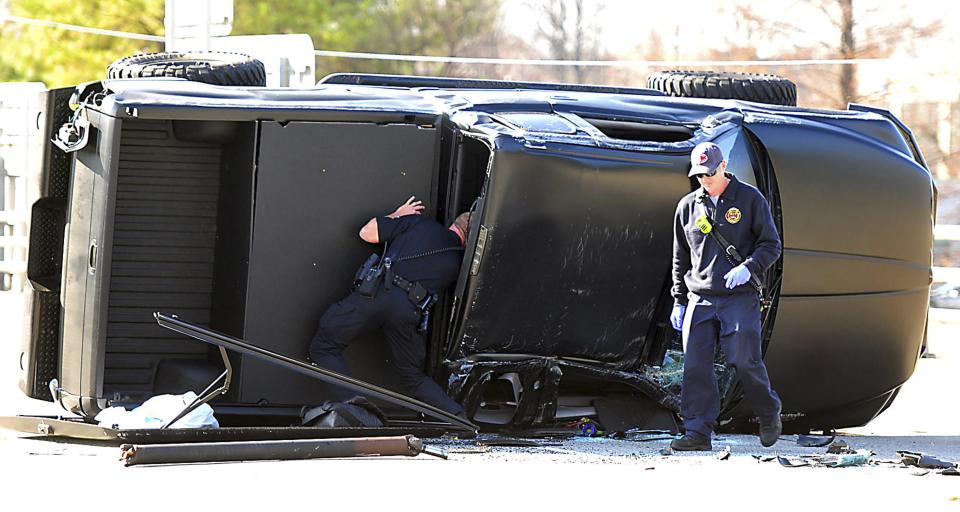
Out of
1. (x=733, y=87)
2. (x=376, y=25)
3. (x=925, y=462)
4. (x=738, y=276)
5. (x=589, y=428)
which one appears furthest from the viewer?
(x=376, y=25)

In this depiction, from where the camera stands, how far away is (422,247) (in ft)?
23.3

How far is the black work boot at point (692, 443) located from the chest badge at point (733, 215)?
3.55ft

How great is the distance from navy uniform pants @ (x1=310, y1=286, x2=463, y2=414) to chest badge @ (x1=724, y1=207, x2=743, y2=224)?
1.63 m

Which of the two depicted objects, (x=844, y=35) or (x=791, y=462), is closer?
(x=791, y=462)

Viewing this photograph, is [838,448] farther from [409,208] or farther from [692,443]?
[409,208]

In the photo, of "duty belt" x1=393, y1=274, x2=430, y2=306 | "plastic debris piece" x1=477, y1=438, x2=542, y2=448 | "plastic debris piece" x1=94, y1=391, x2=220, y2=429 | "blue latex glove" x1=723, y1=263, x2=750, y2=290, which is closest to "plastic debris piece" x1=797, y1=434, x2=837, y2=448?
"blue latex glove" x1=723, y1=263, x2=750, y2=290

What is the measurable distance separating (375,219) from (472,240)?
21.3 inches

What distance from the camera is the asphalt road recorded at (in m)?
5.36

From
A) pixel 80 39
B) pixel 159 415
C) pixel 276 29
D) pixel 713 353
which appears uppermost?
pixel 276 29

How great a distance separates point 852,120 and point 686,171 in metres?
1.26

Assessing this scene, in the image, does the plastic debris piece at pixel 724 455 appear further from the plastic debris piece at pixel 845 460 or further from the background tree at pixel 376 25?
the background tree at pixel 376 25

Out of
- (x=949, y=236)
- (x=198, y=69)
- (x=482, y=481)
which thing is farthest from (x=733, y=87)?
(x=949, y=236)

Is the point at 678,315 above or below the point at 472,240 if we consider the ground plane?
below

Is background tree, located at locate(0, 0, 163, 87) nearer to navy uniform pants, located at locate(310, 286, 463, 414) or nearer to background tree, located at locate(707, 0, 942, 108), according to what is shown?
background tree, located at locate(707, 0, 942, 108)
